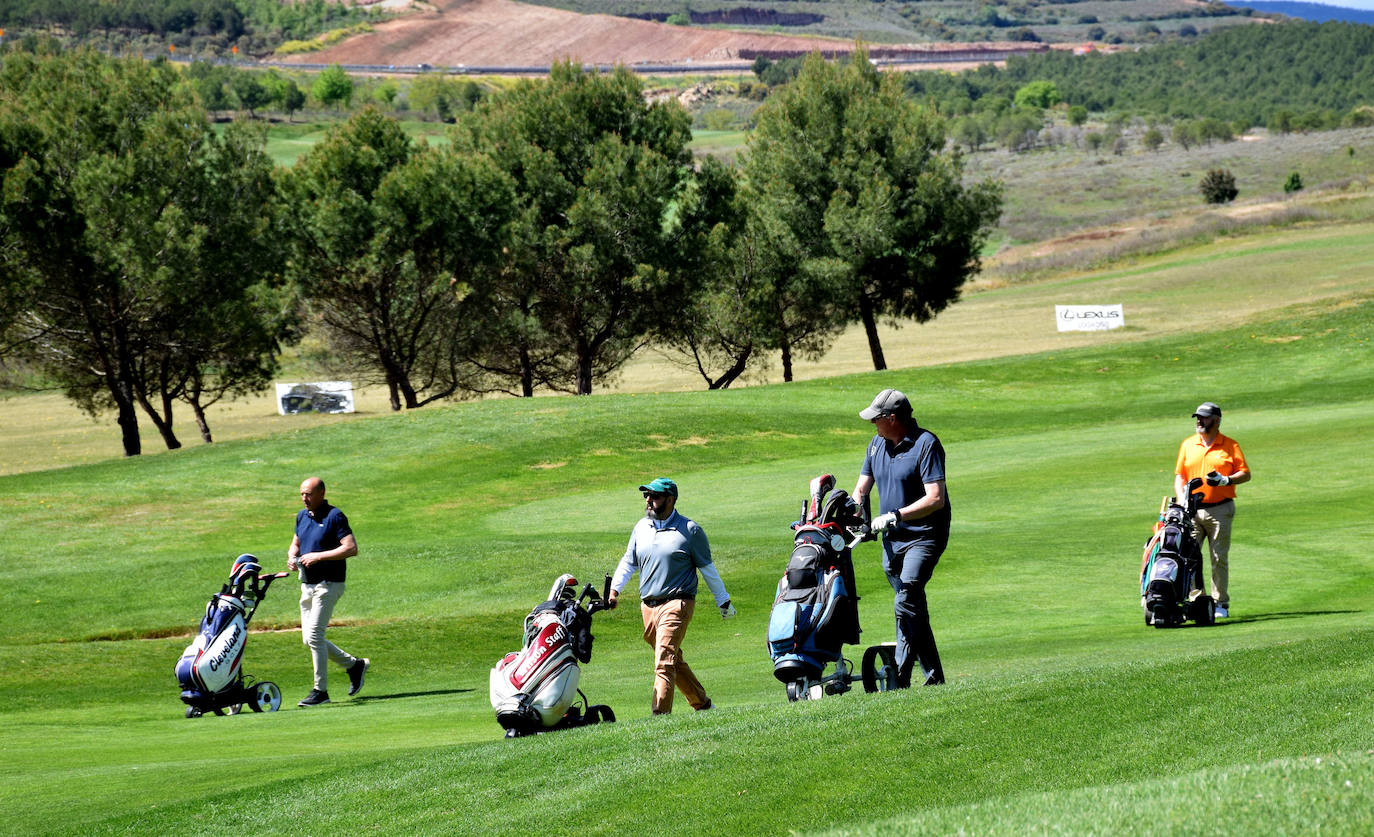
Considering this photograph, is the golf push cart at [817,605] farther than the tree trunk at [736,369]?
No

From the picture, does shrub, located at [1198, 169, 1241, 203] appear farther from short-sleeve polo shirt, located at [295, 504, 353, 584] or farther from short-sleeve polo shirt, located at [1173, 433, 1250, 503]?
short-sleeve polo shirt, located at [295, 504, 353, 584]

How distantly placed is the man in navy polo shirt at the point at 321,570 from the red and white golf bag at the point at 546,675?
4608 mm

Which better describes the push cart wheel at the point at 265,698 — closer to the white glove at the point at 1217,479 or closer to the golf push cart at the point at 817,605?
the golf push cart at the point at 817,605

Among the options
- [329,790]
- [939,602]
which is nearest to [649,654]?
[939,602]

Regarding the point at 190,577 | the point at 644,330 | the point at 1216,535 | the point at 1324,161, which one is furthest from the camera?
the point at 1324,161

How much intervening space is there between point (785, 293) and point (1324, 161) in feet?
331

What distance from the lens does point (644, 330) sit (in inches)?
2351

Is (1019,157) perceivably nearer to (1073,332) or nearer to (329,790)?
(1073,332)

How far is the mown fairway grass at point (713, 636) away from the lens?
857 cm

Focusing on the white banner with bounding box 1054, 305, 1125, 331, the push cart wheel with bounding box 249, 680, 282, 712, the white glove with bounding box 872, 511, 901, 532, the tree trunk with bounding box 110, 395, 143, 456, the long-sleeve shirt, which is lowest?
the white banner with bounding box 1054, 305, 1125, 331

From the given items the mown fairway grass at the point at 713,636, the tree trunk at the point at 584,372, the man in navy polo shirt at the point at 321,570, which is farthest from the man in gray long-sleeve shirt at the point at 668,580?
the tree trunk at the point at 584,372

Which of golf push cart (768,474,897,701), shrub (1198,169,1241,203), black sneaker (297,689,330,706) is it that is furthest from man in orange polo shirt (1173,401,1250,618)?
shrub (1198,169,1241,203)

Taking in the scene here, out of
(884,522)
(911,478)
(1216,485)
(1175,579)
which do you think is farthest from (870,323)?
(884,522)

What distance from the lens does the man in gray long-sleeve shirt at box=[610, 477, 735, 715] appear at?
1221cm
